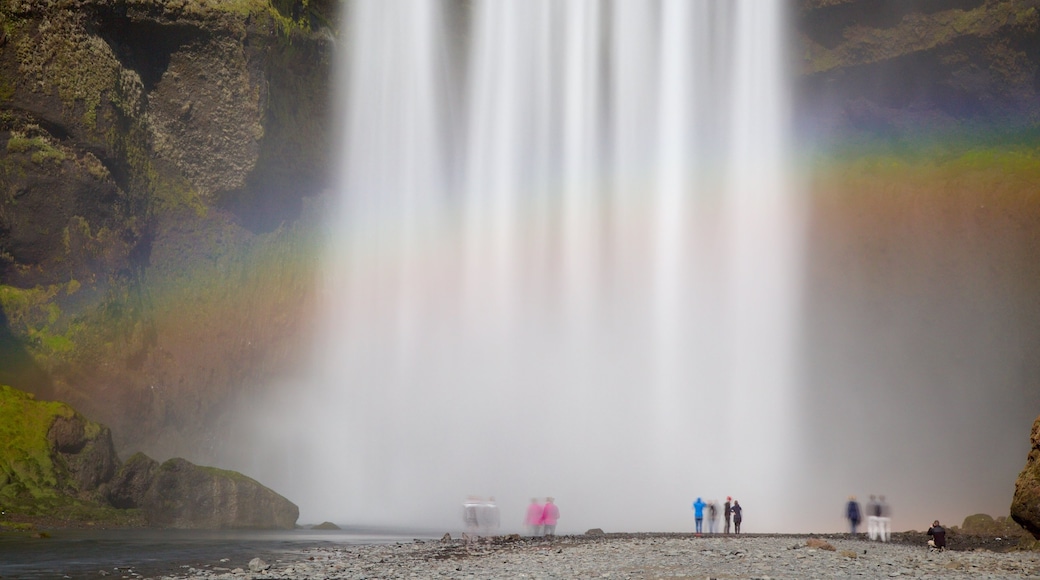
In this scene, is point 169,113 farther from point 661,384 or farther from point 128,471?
point 661,384

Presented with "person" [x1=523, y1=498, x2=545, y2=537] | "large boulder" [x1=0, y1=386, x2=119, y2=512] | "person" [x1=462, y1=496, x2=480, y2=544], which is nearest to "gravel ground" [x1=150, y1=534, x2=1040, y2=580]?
"person" [x1=462, y1=496, x2=480, y2=544]

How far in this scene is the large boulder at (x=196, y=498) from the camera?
29.2 meters

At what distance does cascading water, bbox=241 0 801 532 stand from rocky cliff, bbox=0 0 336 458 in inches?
139

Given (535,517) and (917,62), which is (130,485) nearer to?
(535,517)

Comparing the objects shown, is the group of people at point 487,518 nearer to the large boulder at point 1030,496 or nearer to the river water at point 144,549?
the river water at point 144,549

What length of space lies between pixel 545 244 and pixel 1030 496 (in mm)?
34951

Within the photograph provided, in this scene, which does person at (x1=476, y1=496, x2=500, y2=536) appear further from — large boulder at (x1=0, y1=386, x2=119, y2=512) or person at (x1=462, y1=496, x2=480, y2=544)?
large boulder at (x1=0, y1=386, x2=119, y2=512)

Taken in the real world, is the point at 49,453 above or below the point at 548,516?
above

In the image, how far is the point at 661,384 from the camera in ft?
155

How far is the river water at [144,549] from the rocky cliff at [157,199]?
13.1 meters

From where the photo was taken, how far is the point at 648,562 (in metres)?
16.2

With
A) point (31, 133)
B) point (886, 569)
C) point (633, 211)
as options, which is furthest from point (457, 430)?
point (886, 569)

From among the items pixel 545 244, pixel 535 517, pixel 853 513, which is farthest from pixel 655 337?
pixel 535 517

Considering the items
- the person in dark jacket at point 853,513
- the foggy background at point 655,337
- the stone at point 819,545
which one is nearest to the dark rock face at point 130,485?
the foggy background at point 655,337
